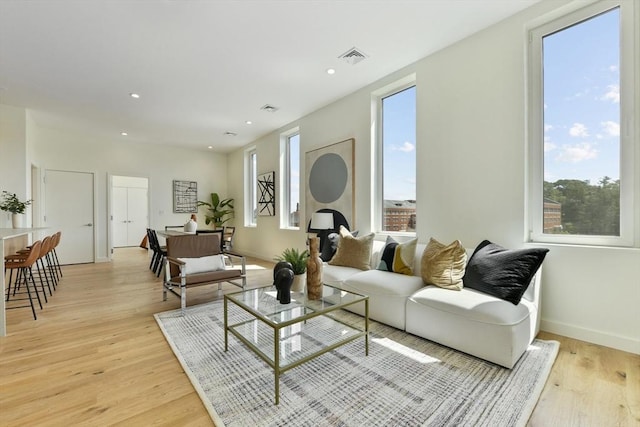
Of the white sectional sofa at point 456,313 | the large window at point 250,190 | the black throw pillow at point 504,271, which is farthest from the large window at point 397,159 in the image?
the large window at point 250,190

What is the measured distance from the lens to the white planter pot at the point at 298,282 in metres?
2.44

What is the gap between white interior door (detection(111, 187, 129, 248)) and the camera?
373 inches

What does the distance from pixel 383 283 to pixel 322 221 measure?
1.77 m

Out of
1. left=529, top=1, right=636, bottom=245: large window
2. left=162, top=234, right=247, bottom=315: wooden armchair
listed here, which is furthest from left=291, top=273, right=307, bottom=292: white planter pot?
left=529, top=1, right=636, bottom=245: large window

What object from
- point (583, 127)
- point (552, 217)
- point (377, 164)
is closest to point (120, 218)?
point (377, 164)

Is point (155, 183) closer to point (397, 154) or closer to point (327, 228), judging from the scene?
point (327, 228)

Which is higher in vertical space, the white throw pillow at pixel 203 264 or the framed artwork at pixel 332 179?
the framed artwork at pixel 332 179

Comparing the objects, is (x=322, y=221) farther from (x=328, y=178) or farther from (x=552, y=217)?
(x=552, y=217)

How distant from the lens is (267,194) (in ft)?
21.5

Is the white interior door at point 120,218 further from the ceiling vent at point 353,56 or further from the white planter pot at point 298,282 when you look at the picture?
the white planter pot at point 298,282

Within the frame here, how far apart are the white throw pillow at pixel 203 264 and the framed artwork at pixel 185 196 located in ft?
15.5

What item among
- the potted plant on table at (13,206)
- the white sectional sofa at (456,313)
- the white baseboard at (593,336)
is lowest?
the white baseboard at (593,336)

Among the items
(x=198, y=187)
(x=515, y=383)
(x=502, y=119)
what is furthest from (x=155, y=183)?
(x=515, y=383)

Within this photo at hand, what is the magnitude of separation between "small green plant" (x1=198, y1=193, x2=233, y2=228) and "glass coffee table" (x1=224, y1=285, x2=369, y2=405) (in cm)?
587
